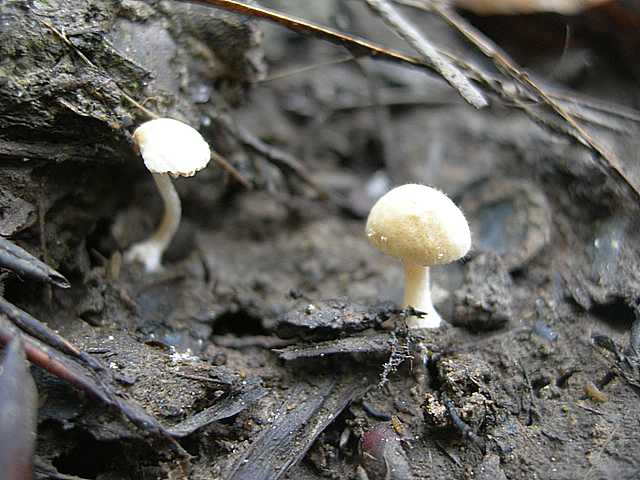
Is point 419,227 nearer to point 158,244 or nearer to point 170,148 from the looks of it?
point 170,148

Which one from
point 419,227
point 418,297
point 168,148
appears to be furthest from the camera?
point 418,297

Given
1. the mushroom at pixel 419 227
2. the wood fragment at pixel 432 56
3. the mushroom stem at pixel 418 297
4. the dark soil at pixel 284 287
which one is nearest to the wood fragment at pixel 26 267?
the dark soil at pixel 284 287

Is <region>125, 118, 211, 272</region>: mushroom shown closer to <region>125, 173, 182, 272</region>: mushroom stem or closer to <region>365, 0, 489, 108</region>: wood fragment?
<region>125, 173, 182, 272</region>: mushroom stem

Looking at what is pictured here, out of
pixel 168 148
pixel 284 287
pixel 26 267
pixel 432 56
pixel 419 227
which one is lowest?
pixel 26 267

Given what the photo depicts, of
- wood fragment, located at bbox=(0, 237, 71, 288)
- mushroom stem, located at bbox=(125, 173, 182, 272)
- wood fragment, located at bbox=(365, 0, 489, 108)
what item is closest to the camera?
wood fragment, located at bbox=(0, 237, 71, 288)

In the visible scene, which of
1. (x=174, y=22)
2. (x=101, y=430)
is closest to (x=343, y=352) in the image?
(x=101, y=430)

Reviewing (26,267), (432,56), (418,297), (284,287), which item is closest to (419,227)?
(418,297)

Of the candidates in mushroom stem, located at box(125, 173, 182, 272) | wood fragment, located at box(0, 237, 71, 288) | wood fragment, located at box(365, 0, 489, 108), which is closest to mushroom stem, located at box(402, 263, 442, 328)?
wood fragment, located at box(365, 0, 489, 108)
